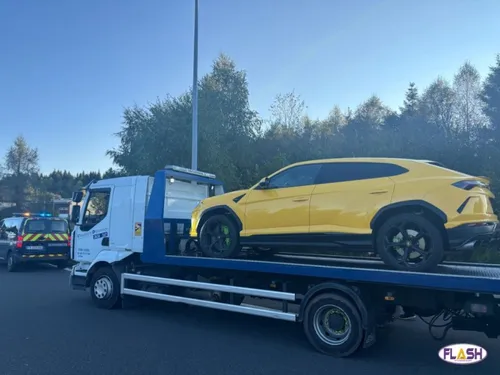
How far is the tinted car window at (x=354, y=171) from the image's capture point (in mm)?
5625

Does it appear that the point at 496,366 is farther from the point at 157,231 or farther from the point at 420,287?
the point at 157,231

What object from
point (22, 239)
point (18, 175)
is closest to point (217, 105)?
point (22, 239)

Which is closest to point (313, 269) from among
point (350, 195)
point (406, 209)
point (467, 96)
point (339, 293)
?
point (339, 293)

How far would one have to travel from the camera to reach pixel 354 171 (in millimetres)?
5902

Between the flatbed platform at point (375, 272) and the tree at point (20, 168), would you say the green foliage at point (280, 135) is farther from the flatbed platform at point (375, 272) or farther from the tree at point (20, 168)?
the tree at point (20, 168)

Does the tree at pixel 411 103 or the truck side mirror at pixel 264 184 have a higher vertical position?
the tree at pixel 411 103

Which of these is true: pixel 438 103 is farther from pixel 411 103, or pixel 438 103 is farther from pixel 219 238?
pixel 219 238

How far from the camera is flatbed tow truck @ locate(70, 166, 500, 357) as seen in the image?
5.14 m

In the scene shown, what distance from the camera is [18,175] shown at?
162 feet

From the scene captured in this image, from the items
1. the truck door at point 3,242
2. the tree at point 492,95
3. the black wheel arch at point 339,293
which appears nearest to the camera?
the black wheel arch at point 339,293

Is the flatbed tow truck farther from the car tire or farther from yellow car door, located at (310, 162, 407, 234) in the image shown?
yellow car door, located at (310, 162, 407, 234)

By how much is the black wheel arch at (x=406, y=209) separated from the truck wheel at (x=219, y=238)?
7.25 ft

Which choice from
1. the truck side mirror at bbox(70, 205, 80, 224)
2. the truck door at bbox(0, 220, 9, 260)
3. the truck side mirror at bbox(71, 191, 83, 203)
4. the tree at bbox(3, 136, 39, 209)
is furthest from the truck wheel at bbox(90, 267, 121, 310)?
the tree at bbox(3, 136, 39, 209)

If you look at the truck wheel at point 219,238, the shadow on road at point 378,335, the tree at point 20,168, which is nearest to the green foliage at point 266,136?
the shadow on road at point 378,335
